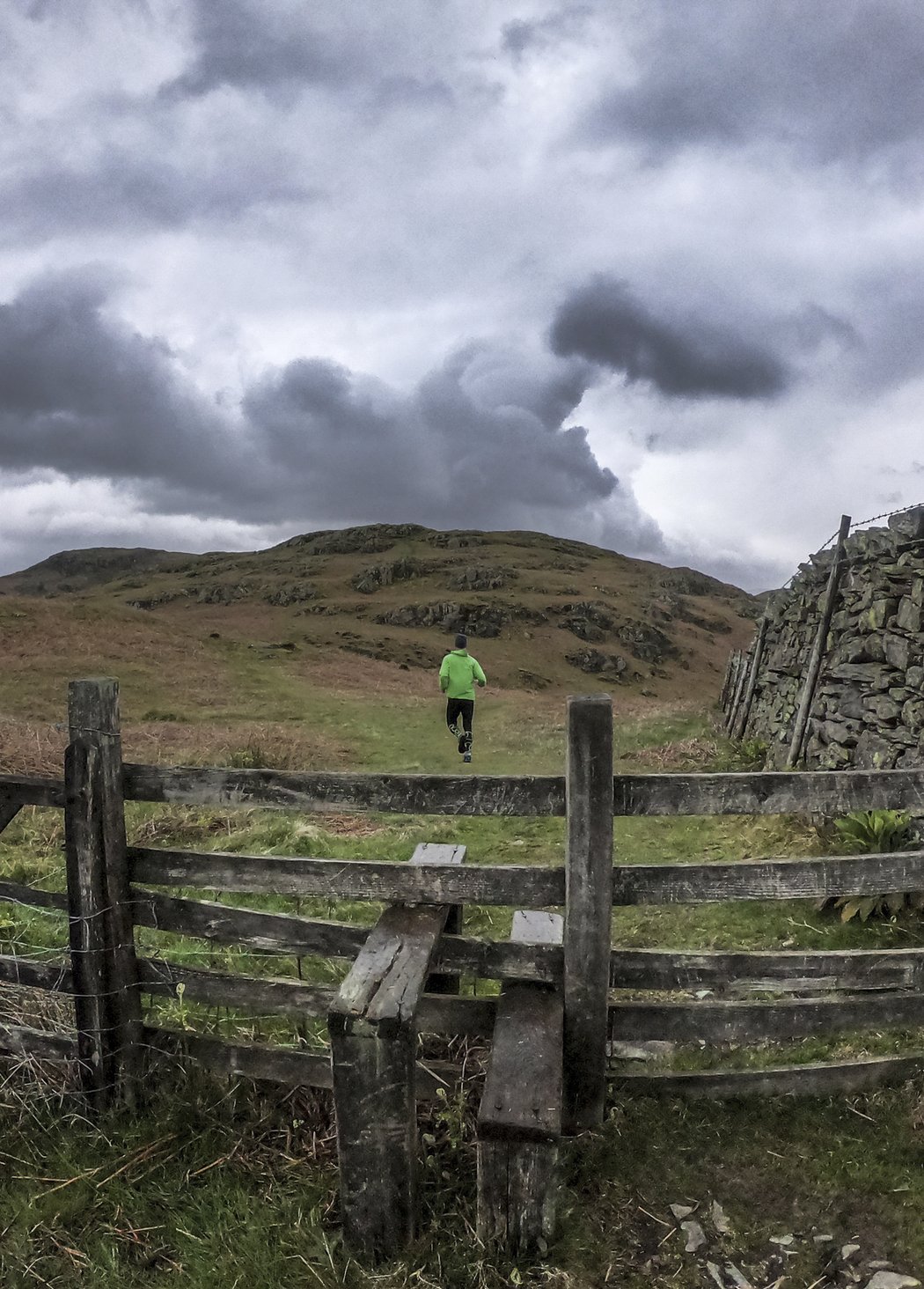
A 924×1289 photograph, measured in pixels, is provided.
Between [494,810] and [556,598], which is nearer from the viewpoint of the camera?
[494,810]

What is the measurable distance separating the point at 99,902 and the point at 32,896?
2.15ft

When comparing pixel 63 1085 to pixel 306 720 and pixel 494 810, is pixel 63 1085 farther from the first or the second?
pixel 306 720

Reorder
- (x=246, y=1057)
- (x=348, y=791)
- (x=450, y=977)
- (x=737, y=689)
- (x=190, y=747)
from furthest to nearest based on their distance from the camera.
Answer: (x=737, y=689) → (x=190, y=747) → (x=450, y=977) → (x=246, y=1057) → (x=348, y=791)

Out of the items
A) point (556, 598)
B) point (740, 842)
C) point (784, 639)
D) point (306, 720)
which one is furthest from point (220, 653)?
point (556, 598)

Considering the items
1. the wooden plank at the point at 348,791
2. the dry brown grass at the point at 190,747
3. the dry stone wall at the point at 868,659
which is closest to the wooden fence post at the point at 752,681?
the dry stone wall at the point at 868,659

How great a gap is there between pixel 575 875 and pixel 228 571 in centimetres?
10647

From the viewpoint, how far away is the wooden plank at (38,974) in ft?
13.2

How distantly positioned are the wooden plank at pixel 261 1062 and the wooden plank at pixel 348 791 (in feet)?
4.20

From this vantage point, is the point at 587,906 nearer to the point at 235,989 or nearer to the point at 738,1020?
the point at 738,1020

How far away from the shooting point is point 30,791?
4004 millimetres

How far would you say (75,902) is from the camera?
386 centimetres

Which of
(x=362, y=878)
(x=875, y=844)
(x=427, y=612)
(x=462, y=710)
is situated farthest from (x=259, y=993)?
(x=427, y=612)

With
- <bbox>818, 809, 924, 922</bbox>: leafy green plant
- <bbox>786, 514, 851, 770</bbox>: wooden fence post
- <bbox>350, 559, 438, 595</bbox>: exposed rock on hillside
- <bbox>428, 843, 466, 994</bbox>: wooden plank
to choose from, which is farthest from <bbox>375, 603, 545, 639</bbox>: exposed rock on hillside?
<bbox>428, 843, 466, 994</bbox>: wooden plank

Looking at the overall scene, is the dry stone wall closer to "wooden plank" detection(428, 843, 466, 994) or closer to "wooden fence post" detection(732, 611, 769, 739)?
"wooden fence post" detection(732, 611, 769, 739)
